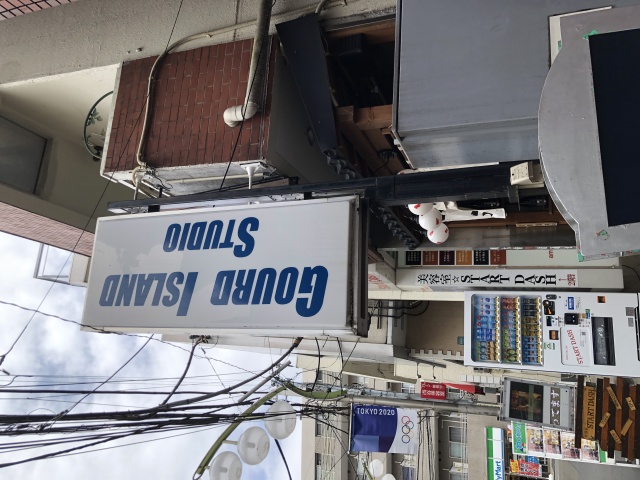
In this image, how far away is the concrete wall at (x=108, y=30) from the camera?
4973 millimetres

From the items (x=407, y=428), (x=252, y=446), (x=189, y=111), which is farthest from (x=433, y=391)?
(x=189, y=111)

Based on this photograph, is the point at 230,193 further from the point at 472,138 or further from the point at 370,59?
the point at 370,59

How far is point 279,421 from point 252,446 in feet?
2.96

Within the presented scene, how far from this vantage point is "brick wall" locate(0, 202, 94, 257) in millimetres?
5898

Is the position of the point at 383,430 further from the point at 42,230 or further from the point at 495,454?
the point at 495,454

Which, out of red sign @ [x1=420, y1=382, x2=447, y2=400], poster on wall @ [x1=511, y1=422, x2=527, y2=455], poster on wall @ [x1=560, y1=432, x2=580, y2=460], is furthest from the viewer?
red sign @ [x1=420, y1=382, x2=447, y2=400]

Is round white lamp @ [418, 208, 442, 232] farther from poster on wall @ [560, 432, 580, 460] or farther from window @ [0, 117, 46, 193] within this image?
poster on wall @ [560, 432, 580, 460]

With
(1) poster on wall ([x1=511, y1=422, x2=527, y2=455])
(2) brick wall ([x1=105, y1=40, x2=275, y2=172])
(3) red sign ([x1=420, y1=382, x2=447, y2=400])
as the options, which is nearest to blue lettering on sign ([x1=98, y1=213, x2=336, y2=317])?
(2) brick wall ([x1=105, y1=40, x2=275, y2=172])

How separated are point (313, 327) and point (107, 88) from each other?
4.59m

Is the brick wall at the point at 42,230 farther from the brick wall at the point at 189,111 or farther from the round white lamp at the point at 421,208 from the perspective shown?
the round white lamp at the point at 421,208

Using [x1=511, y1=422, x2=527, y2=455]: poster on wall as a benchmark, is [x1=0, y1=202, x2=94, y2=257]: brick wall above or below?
above

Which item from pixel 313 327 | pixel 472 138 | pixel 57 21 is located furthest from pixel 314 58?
pixel 57 21

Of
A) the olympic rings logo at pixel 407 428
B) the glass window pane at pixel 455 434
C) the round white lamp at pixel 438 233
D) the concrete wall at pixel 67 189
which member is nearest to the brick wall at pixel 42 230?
the concrete wall at pixel 67 189

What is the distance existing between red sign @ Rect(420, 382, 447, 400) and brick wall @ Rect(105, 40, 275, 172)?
50.4 feet
